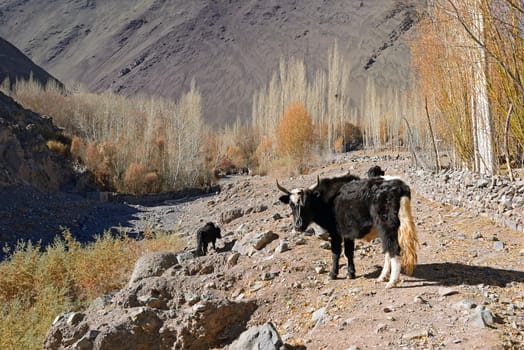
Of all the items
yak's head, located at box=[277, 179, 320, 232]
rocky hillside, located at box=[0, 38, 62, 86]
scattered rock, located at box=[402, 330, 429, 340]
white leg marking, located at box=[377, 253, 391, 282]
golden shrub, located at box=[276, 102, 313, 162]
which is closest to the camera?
scattered rock, located at box=[402, 330, 429, 340]

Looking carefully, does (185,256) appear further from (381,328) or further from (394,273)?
(381,328)

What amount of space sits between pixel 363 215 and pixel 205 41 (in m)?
112

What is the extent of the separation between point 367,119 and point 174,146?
19750 mm

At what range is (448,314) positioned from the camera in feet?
10.6

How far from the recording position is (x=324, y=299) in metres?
4.01

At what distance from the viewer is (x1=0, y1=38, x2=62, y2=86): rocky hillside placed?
41.0 meters

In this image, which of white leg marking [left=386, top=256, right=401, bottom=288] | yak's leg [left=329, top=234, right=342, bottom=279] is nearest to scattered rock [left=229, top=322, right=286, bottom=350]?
white leg marking [left=386, top=256, right=401, bottom=288]

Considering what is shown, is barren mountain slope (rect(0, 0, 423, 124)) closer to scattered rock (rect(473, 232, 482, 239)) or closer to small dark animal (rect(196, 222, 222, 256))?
small dark animal (rect(196, 222, 222, 256))

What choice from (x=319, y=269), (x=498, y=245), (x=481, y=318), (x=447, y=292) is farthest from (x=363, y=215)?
(x=498, y=245)

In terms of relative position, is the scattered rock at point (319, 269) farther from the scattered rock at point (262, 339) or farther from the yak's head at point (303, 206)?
the scattered rock at point (262, 339)

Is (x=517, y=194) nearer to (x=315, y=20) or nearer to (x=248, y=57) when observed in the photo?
(x=248, y=57)

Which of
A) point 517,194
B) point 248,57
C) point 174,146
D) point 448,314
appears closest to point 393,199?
point 448,314

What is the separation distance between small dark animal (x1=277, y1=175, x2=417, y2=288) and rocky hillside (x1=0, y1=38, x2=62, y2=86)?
43.2 meters

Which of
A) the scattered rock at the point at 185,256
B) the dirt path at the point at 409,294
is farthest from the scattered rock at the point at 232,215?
the dirt path at the point at 409,294
